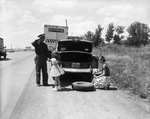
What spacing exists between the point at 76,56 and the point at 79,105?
4.74 m

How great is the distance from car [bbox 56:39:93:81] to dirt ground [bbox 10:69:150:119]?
184 centimetres

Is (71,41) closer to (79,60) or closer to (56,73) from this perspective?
(79,60)

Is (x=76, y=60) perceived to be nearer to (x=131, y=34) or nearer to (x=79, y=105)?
(x=79, y=105)

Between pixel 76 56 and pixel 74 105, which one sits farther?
pixel 76 56

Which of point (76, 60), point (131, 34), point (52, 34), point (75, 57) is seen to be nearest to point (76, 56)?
point (75, 57)

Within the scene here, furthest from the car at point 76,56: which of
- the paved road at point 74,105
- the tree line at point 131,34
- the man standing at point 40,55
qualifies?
the tree line at point 131,34

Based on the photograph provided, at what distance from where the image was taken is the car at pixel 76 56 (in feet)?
30.3

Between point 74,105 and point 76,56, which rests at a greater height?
point 76,56

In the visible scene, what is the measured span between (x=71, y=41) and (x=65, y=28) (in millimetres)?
12985

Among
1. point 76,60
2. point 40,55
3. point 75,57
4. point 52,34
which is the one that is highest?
point 52,34

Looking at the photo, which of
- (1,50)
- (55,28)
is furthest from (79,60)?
(1,50)

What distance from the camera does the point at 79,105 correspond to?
5.73 metres

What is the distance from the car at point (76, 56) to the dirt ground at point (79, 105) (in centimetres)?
184

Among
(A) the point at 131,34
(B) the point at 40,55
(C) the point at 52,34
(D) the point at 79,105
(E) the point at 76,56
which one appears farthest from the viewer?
(A) the point at 131,34
